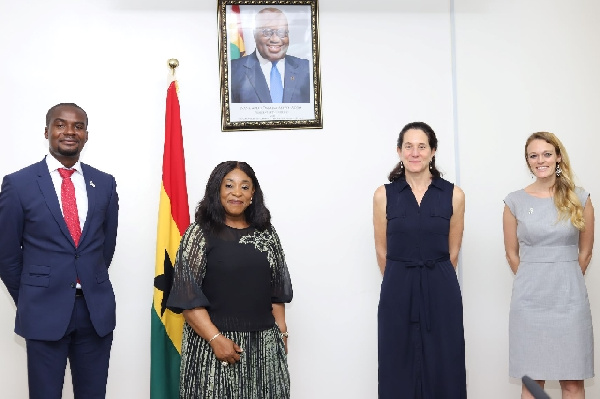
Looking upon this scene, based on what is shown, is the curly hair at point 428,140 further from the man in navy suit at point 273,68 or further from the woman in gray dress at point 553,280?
the man in navy suit at point 273,68

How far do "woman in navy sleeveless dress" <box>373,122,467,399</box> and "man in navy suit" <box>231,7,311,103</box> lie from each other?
94cm

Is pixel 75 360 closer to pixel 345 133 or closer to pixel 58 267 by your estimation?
pixel 58 267

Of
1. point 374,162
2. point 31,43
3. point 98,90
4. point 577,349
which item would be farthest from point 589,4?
point 31,43

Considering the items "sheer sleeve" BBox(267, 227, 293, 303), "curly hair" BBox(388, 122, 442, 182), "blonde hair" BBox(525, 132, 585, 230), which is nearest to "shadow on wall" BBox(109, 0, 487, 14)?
"curly hair" BBox(388, 122, 442, 182)

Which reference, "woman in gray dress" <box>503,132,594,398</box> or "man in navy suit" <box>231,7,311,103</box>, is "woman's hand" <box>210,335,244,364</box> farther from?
"man in navy suit" <box>231,7,311,103</box>

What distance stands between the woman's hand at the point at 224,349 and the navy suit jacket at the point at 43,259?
58 centimetres

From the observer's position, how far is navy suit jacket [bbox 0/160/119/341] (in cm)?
318

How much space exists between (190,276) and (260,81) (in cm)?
171

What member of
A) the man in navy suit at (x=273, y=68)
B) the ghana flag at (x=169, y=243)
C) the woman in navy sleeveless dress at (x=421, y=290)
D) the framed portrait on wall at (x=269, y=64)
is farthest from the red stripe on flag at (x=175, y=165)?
the woman in navy sleeveless dress at (x=421, y=290)

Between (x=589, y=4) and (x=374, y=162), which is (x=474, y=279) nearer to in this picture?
(x=374, y=162)

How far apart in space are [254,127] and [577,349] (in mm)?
2141

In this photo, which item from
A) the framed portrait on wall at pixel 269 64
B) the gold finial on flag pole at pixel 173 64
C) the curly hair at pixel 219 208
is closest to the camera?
the curly hair at pixel 219 208

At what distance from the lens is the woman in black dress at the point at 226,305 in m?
3.03

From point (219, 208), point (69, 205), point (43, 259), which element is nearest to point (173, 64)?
point (69, 205)
